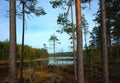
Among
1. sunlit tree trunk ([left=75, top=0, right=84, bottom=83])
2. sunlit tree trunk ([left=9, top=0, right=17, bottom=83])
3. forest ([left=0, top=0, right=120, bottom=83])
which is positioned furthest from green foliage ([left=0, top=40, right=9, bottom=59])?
sunlit tree trunk ([left=75, top=0, right=84, bottom=83])

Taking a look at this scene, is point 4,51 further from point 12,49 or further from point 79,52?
point 79,52

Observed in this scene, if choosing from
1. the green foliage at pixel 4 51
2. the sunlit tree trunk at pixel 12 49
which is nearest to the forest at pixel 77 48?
the sunlit tree trunk at pixel 12 49

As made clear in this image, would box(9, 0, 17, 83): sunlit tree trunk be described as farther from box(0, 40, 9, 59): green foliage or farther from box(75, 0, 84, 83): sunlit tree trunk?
box(0, 40, 9, 59): green foliage

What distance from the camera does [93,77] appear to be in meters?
28.2

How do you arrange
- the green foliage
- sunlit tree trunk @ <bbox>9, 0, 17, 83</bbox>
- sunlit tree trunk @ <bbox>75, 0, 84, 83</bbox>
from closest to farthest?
1. sunlit tree trunk @ <bbox>9, 0, 17, 83</bbox>
2. sunlit tree trunk @ <bbox>75, 0, 84, 83</bbox>
3. the green foliage

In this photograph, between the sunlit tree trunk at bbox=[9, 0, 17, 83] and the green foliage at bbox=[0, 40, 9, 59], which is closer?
the sunlit tree trunk at bbox=[9, 0, 17, 83]

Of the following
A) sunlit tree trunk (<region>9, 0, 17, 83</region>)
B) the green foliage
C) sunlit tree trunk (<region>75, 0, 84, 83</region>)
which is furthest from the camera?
the green foliage

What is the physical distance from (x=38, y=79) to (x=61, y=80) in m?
2.75

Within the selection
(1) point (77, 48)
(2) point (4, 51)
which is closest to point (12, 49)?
(1) point (77, 48)

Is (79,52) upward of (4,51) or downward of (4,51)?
downward

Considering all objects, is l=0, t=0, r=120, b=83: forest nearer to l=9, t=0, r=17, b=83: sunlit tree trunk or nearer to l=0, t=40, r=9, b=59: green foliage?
l=9, t=0, r=17, b=83: sunlit tree trunk

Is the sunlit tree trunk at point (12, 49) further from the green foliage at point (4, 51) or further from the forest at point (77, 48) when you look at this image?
the green foliage at point (4, 51)

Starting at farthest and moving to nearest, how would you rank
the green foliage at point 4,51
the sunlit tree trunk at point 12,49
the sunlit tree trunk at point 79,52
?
the green foliage at point 4,51, the sunlit tree trunk at point 79,52, the sunlit tree trunk at point 12,49

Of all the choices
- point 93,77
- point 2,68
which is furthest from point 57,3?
point 2,68
